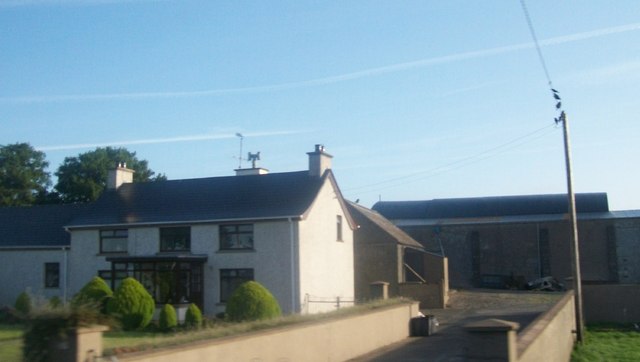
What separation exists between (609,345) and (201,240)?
18.8m

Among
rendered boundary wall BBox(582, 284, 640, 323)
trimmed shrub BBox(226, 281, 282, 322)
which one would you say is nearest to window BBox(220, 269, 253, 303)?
trimmed shrub BBox(226, 281, 282, 322)

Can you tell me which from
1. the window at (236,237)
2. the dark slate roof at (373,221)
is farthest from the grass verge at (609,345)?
the window at (236,237)

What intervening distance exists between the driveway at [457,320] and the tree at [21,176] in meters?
41.8

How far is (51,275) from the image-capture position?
40625mm

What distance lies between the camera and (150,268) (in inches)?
1433

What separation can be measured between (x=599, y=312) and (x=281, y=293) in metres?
14.8

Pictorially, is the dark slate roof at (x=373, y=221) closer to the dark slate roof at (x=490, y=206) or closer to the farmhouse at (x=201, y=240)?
the farmhouse at (x=201, y=240)

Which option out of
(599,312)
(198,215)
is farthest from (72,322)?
(599,312)

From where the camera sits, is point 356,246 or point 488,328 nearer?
point 488,328

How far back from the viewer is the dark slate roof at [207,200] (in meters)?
36.9

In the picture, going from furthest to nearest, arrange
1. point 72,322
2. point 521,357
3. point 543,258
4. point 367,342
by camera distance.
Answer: point 543,258 → point 367,342 → point 72,322 → point 521,357

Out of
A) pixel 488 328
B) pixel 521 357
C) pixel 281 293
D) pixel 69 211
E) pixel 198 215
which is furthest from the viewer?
pixel 69 211

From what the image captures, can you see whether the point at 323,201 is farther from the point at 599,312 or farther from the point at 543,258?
the point at 543,258

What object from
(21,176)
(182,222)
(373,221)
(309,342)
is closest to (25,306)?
(309,342)
